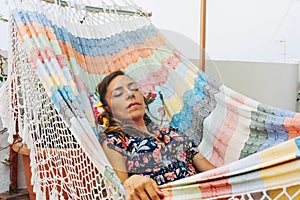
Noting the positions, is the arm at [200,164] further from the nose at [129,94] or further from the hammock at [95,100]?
the nose at [129,94]

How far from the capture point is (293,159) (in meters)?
0.69

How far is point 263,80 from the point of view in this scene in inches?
113

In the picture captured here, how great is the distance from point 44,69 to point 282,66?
2269 millimetres

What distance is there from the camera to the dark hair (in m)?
1.44

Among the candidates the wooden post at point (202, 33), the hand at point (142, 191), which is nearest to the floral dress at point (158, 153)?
the hand at point (142, 191)

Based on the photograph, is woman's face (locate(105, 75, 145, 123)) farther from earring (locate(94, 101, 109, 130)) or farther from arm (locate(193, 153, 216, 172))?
arm (locate(193, 153, 216, 172))

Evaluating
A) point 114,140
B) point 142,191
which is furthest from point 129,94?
point 142,191

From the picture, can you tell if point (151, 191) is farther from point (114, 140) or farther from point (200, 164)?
point (200, 164)

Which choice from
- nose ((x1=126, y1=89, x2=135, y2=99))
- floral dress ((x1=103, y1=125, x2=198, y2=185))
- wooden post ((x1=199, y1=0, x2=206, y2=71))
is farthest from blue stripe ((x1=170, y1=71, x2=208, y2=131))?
wooden post ((x1=199, y1=0, x2=206, y2=71))

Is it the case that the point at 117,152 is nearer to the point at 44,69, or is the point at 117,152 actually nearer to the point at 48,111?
the point at 48,111

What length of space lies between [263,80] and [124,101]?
176 centimetres

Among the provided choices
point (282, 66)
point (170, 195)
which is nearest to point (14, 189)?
point (170, 195)

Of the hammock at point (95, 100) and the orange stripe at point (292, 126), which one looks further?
the orange stripe at point (292, 126)

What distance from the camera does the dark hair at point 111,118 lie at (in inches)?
56.7
